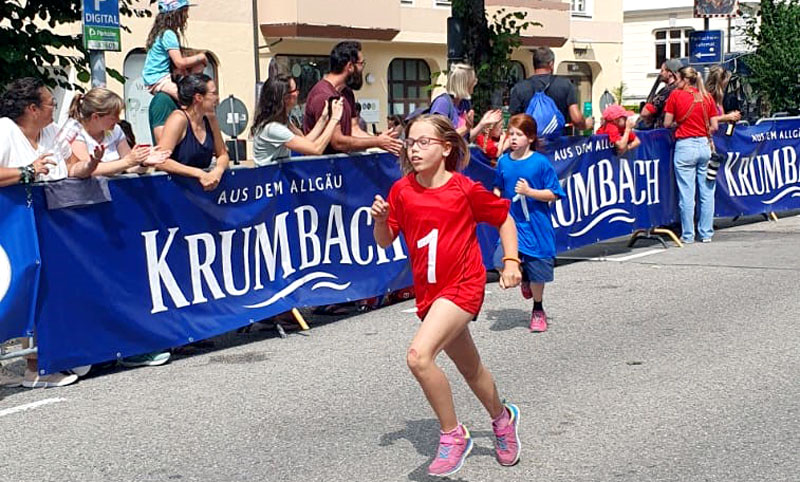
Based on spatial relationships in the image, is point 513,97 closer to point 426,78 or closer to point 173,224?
point 173,224

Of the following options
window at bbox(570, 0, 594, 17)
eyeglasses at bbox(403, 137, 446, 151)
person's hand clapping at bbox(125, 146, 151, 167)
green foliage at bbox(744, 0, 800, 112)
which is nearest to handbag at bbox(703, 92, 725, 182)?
person's hand clapping at bbox(125, 146, 151, 167)

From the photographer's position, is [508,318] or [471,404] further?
[508,318]

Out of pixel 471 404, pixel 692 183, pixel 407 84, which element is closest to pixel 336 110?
pixel 471 404

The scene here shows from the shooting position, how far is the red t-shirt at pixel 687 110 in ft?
42.6

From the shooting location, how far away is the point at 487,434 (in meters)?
5.94

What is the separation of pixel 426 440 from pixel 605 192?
7185 mm

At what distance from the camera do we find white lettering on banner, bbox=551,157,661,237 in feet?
39.5

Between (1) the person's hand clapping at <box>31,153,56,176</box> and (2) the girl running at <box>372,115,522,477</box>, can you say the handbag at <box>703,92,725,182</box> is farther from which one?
(2) the girl running at <box>372,115,522,477</box>

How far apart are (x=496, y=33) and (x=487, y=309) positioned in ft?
23.1

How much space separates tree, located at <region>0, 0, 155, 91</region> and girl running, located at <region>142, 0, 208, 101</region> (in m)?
1.36

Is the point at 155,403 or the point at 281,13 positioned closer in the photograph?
the point at 155,403

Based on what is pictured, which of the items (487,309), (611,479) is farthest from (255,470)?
(487,309)

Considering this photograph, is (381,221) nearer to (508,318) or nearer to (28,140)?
(28,140)

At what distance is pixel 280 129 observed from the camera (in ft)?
29.1
